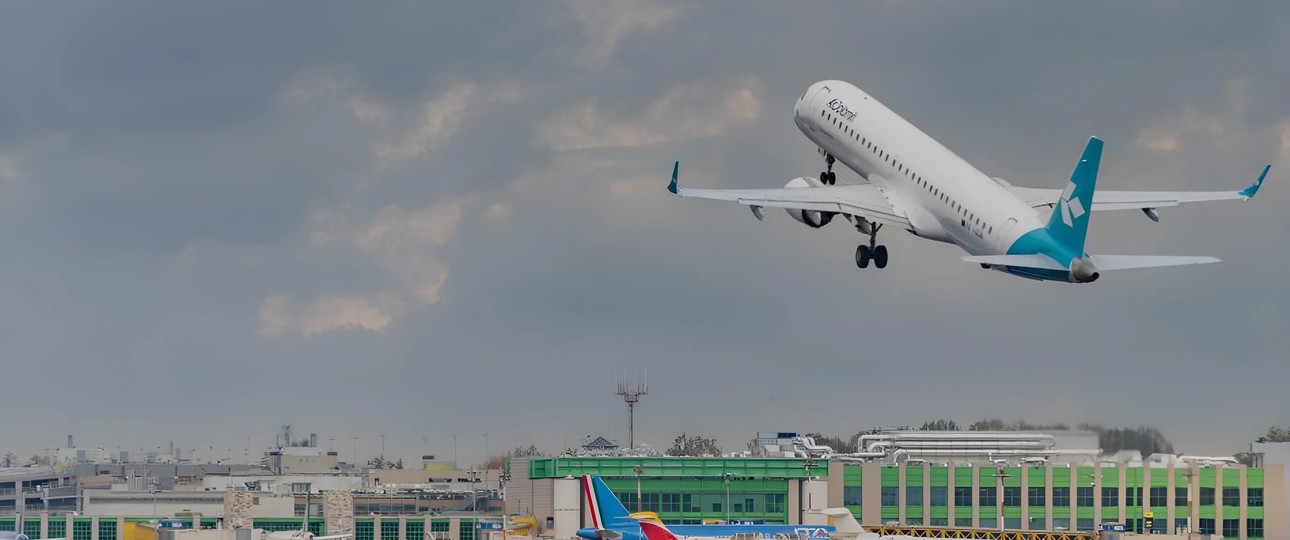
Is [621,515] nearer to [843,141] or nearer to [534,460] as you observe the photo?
[843,141]

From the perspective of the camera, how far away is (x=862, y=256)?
126m

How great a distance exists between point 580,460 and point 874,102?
56003 mm

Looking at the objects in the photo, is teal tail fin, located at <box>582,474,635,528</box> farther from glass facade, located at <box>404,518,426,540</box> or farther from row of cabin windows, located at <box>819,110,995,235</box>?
glass facade, located at <box>404,518,426,540</box>

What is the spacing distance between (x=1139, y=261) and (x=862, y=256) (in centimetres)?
2490

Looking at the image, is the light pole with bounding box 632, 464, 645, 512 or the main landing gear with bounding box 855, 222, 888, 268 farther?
the light pole with bounding box 632, 464, 645, 512

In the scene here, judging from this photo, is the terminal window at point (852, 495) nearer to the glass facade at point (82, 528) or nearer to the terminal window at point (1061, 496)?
the terminal window at point (1061, 496)

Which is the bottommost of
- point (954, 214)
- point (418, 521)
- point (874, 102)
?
point (418, 521)

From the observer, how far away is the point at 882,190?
126 meters

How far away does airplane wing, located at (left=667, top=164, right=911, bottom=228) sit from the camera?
123 m

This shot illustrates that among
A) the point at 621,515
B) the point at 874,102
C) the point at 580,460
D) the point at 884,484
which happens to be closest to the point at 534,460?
the point at 580,460

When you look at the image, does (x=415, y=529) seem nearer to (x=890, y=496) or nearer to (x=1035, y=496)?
(x=890, y=496)

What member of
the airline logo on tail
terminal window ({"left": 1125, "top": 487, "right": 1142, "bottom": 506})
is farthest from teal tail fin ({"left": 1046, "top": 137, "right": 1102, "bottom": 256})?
terminal window ({"left": 1125, "top": 487, "right": 1142, "bottom": 506})

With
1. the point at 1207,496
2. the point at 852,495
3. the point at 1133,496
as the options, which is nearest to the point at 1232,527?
the point at 1207,496

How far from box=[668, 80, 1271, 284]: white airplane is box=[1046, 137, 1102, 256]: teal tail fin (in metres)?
0.05
